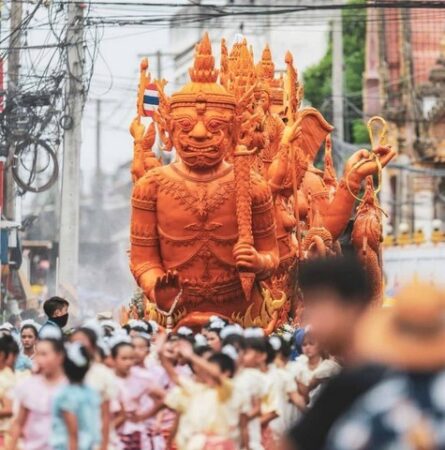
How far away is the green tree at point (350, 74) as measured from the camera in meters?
74.1

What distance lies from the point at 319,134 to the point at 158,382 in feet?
28.0

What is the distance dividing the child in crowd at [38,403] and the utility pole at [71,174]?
54.8ft

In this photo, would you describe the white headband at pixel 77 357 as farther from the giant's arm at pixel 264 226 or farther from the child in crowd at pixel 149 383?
the giant's arm at pixel 264 226

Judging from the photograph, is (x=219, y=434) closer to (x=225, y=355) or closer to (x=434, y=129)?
(x=225, y=355)

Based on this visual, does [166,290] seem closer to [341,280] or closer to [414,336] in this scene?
[341,280]

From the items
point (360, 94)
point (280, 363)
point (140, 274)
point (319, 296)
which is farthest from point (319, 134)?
point (360, 94)

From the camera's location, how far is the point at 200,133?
18.8m

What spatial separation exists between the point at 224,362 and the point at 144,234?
5.32 m

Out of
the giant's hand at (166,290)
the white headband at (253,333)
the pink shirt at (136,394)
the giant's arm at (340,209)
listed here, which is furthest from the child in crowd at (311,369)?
the giant's arm at (340,209)

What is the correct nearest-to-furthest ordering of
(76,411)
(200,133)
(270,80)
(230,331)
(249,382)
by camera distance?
(76,411)
(249,382)
(230,331)
(200,133)
(270,80)

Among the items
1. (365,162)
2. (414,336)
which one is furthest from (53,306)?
(414,336)

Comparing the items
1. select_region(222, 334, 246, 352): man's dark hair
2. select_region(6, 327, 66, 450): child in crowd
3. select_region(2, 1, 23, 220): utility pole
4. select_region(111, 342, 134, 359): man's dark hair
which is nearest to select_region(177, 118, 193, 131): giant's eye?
select_region(222, 334, 246, 352): man's dark hair

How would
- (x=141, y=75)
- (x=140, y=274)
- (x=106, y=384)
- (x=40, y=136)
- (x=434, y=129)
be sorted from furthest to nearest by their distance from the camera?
(x=434, y=129) → (x=40, y=136) → (x=141, y=75) → (x=140, y=274) → (x=106, y=384)

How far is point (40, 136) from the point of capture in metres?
32.5
